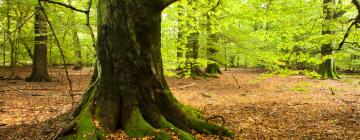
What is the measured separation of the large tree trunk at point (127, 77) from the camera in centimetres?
560

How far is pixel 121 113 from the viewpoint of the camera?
5.79 meters

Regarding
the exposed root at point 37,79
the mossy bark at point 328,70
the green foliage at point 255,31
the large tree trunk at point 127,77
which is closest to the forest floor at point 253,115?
the large tree trunk at point 127,77

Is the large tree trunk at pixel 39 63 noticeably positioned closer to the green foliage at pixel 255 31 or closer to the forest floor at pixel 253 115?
the green foliage at pixel 255 31

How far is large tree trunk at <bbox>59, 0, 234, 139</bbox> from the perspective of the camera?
560 centimetres

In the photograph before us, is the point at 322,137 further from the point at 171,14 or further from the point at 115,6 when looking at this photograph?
the point at 171,14

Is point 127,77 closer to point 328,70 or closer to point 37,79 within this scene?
point 37,79

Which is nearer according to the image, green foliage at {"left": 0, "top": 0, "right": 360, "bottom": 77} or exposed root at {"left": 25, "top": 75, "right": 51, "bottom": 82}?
green foliage at {"left": 0, "top": 0, "right": 360, "bottom": 77}

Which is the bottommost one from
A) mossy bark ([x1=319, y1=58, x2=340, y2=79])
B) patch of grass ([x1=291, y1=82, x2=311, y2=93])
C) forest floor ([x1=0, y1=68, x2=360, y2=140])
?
forest floor ([x1=0, y1=68, x2=360, y2=140])

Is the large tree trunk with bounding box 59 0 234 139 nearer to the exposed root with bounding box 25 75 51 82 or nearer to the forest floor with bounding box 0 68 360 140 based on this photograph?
the forest floor with bounding box 0 68 360 140

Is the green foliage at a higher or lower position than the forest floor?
higher

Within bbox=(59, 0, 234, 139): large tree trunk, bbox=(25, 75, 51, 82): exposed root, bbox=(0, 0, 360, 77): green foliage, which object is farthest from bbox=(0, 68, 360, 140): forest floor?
bbox=(25, 75, 51, 82): exposed root

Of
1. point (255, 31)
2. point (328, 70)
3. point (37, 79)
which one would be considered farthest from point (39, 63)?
point (328, 70)

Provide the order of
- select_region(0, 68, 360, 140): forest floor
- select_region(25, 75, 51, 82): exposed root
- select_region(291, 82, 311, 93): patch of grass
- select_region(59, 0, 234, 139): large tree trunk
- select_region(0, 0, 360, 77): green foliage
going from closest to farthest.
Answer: select_region(59, 0, 234, 139): large tree trunk, select_region(0, 68, 360, 140): forest floor, select_region(0, 0, 360, 77): green foliage, select_region(291, 82, 311, 93): patch of grass, select_region(25, 75, 51, 82): exposed root

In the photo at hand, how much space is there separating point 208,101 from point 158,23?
18.7ft
